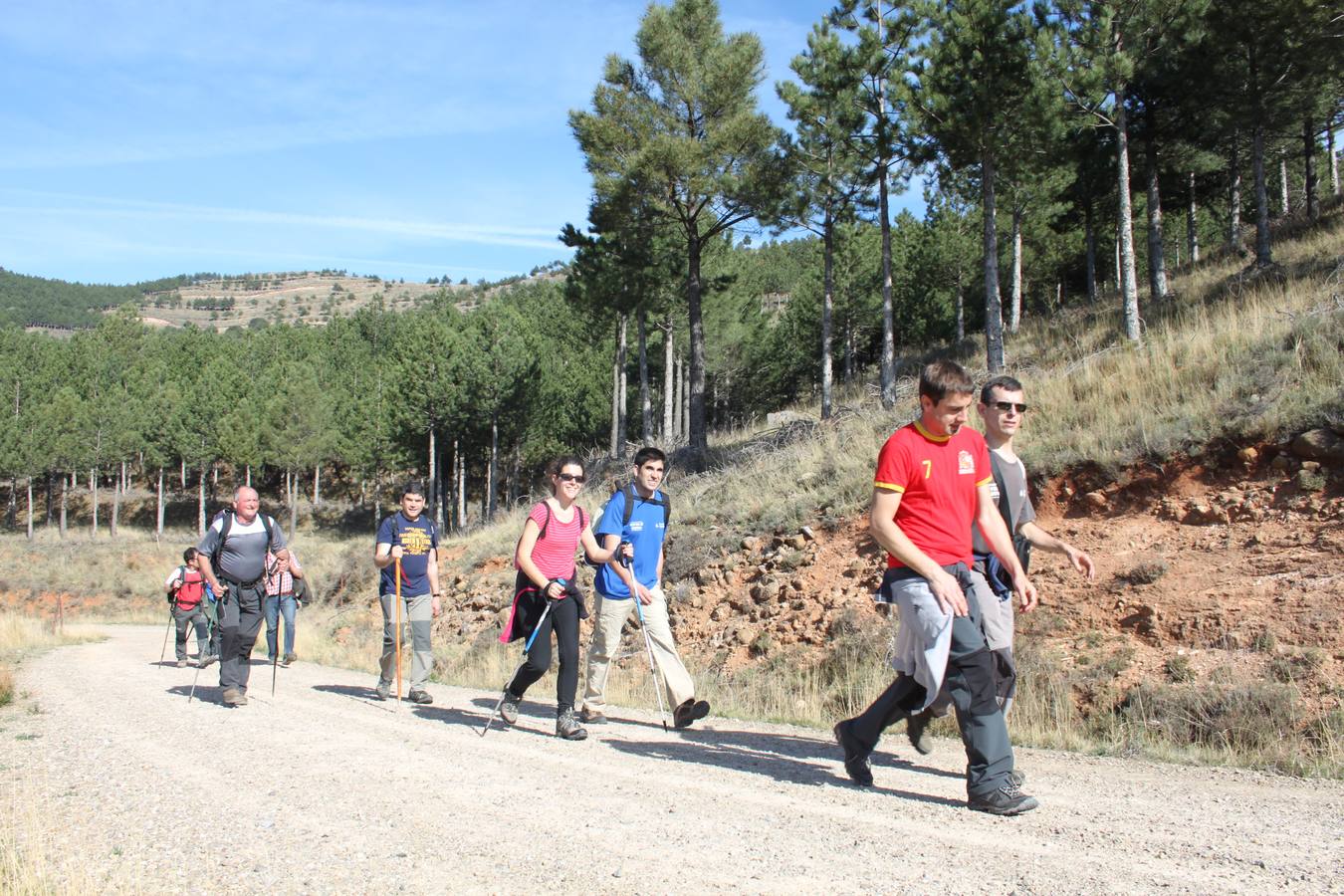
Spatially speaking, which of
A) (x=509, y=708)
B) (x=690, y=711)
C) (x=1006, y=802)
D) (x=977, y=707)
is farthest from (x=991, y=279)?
(x=1006, y=802)

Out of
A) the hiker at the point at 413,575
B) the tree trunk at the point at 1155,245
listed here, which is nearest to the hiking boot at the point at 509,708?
the hiker at the point at 413,575

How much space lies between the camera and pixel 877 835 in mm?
3818

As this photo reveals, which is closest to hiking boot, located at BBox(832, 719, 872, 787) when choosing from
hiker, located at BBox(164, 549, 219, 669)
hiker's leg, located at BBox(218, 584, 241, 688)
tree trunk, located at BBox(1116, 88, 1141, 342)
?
hiker's leg, located at BBox(218, 584, 241, 688)

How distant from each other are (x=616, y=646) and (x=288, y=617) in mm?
7679

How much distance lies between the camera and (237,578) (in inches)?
322

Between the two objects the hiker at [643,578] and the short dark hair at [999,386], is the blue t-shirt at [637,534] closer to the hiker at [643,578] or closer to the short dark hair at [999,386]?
the hiker at [643,578]

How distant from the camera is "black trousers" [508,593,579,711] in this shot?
251 inches

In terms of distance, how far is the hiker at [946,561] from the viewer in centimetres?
407

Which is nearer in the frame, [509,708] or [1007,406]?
[1007,406]

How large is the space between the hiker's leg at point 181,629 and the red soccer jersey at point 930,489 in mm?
12505

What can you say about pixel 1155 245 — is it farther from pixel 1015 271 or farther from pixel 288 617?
pixel 288 617

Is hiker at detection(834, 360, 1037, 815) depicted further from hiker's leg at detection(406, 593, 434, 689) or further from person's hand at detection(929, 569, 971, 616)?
hiker's leg at detection(406, 593, 434, 689)

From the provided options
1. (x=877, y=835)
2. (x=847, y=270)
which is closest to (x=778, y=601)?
(x=877, y=835)

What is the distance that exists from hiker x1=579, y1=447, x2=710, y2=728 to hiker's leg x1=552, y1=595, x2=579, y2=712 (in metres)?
0.33
